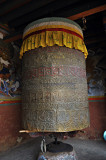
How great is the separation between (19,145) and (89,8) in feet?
13.2

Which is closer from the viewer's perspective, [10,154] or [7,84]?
[10,154]

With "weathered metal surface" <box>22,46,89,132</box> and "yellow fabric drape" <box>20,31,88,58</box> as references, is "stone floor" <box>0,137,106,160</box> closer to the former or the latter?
"weathered metal surface" <box>22,46,89,132</box>

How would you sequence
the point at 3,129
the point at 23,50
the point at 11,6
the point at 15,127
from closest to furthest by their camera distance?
1. the point at 23,50
2. the point at 11,6
3. the point at 3,129
4. the point at 15,127

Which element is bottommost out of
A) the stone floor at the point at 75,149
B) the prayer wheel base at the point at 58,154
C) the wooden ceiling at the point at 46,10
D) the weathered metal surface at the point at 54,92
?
the stone floor at the point at 75,149

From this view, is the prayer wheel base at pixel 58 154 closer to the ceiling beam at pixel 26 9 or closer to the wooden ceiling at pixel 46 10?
the wooden ceiling at pixel 46 10

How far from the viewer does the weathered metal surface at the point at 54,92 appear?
244 cm

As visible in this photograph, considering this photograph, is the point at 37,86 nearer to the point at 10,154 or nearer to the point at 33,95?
the point at 33,95

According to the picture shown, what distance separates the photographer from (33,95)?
2607mm

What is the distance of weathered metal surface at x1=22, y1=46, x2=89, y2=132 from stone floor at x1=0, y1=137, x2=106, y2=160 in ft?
3.65

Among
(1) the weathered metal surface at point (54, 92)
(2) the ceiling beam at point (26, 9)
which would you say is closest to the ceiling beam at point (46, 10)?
(2) the ceiling beam at point (26, 9)

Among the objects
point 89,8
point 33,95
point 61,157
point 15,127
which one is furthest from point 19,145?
point 89,8

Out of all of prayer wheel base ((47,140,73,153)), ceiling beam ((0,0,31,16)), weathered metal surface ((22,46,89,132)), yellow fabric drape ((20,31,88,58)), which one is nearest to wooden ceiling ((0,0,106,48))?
ceiling beam ((0,0,31,16))

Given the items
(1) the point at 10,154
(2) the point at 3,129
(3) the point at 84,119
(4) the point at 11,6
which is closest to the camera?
(3) the point at 84,119

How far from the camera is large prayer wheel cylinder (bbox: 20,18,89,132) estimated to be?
2453 millimetres
